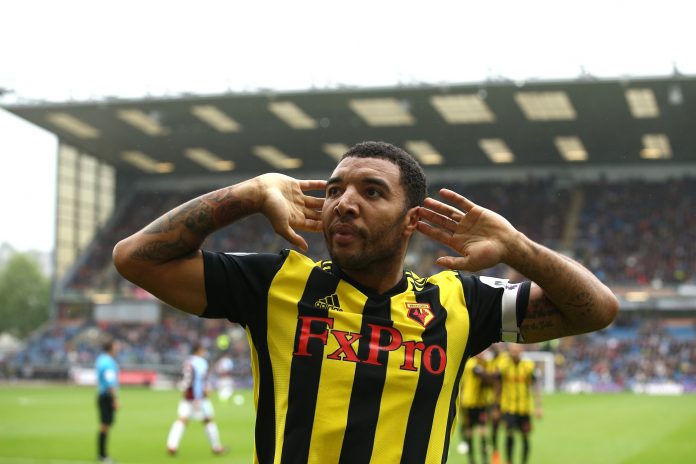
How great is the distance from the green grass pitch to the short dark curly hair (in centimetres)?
1191

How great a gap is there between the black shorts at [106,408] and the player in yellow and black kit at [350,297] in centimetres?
1157

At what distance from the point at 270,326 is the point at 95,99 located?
1401 inches

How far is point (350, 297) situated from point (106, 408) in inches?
472

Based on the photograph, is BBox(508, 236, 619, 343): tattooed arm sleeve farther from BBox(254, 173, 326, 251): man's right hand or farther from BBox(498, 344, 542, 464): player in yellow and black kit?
BBox(498, 344, 542, 464): player in yellow and black kit

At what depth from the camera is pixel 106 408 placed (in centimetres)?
1388

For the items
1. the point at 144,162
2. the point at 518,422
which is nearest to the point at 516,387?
the point at 518,422

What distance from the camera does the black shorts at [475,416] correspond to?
44.2ft

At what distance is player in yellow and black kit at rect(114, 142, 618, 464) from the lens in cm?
275

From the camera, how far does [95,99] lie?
36.3m

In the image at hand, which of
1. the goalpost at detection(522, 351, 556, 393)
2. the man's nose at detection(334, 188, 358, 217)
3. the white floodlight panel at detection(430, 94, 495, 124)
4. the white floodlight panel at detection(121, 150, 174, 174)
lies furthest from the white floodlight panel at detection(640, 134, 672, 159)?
the man's nose at detection(334, 188, 358, 217)

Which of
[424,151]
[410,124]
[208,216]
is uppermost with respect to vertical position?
[410,124]

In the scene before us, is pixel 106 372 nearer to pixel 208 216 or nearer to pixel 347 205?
pixel 208 216

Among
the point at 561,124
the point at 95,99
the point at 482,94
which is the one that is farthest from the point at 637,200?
the point at 95,99

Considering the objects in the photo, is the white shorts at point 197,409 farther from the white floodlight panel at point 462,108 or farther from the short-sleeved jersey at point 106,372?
the white floodlight panel at point 462,108
